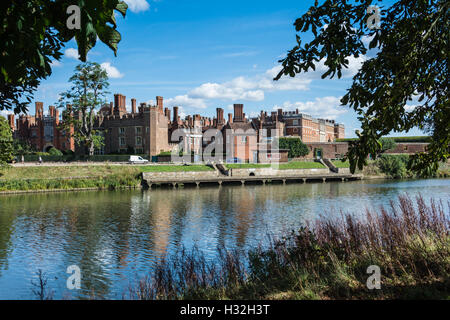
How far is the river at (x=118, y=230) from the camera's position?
1316 cm

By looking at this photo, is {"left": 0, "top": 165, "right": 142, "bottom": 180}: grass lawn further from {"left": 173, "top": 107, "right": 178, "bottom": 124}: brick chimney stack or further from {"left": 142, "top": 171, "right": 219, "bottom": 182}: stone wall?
{"left": 173, "top": 107, "right": 178, "bottom": 124}: brick chimney stack

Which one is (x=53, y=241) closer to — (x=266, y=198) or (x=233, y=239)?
(x=233, y=239)

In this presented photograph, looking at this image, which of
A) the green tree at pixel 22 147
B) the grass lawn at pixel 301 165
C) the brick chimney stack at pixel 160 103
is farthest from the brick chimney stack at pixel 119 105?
the grass lawn at pixel 301 165

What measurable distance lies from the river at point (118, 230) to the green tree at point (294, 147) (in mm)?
38246

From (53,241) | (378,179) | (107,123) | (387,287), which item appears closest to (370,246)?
(387,287)

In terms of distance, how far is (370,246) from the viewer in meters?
10.4

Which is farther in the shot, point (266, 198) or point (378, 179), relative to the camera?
point (378, 179)

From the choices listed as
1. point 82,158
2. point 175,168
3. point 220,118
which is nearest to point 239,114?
point 220,118

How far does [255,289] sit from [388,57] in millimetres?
5549

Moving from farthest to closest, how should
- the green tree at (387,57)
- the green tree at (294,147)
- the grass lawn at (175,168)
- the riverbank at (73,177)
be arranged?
the green tree at (294,147), the grass lawn at (175,168), the riverbank at (73,177), the green tree at (387,57)

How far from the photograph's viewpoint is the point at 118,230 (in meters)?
21.2

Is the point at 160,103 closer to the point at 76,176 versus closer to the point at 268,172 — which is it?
the point at 268,172

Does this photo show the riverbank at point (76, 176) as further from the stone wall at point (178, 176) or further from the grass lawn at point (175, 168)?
the stone wall at point (178, 176)
